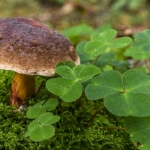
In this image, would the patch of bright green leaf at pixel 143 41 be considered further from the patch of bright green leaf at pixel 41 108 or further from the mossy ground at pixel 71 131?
the patch of bright green leaf at pixel 41 108

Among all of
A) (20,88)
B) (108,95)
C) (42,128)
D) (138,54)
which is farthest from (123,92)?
(138,54)

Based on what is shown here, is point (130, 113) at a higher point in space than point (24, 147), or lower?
higher

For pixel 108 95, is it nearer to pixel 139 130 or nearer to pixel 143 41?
pixel 139 130

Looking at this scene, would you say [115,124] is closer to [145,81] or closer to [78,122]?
[78,122]

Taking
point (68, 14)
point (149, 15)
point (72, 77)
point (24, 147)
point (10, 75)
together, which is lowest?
point (68, 14)

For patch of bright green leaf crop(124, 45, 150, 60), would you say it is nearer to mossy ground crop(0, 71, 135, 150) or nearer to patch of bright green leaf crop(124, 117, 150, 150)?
mossy ground crop(0, 71, 135, 150)

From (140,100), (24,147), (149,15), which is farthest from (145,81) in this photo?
(149,15)
